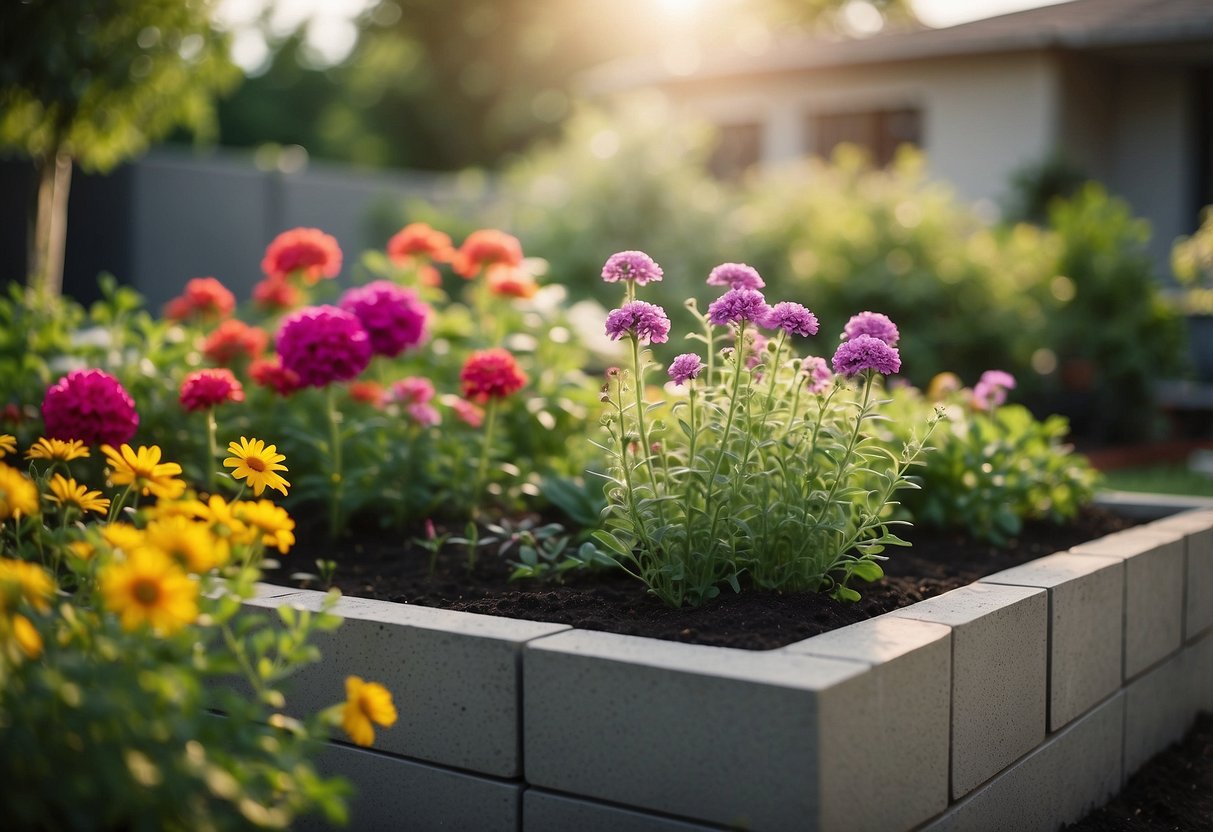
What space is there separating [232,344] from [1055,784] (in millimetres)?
2622

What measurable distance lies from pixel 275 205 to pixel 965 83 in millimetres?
6938

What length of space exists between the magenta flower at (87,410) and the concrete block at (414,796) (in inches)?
36.3

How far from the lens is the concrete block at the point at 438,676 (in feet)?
6.88

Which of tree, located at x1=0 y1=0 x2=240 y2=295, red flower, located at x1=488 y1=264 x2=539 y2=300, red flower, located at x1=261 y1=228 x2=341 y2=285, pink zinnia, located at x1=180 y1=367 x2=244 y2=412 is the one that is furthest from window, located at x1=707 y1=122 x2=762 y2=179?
pink zinnia, located at x1=180 y1=367 x2=244 y2=412

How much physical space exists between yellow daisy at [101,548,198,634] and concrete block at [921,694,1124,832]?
4.41 ft

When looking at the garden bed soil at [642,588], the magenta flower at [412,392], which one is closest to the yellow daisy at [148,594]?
the garden bed soil at [642,588]

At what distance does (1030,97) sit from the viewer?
11.7m

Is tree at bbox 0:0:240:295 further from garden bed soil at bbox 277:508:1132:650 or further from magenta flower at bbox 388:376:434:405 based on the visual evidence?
garden bed soil at bbox 277:508:1132:650

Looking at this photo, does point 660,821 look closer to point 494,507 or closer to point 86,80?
point 494,507

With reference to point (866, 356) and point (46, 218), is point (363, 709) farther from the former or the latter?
A: point (46, 218)

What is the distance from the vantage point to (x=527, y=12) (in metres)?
28.8

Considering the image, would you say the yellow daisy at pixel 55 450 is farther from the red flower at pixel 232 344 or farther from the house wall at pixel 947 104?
the house wall at pixel 947 104

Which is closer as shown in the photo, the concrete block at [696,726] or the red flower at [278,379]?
the concrete block at [696,726]

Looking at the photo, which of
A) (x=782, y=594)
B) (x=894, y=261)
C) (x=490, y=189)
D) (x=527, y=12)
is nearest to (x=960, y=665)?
(x=782, y=594)
